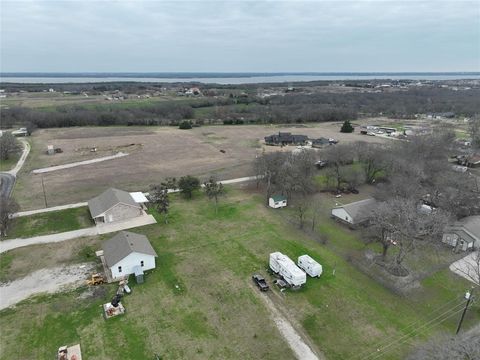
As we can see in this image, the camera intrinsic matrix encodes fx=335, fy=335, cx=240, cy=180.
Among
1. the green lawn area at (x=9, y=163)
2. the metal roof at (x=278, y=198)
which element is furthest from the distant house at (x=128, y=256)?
the green lawn area at (x=9, y=163)

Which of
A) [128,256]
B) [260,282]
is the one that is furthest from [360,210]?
[128,256]

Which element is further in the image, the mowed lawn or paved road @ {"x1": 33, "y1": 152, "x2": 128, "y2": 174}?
paved road @ {"x1": 33, "y1": 152, "x2": 128, "y2": 174}

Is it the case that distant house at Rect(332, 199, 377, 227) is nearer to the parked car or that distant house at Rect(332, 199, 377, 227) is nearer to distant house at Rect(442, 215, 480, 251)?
distant house at Rect(442, 215, 480, 251)

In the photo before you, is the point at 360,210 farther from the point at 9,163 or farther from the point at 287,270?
the point at 9,163

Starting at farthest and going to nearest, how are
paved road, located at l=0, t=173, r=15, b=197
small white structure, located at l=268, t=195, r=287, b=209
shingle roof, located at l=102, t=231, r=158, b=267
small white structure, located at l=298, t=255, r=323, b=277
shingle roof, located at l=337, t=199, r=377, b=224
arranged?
paved road, located at l=0, t=173, r=15, b=197 → small white structure, located at l=268, t=195, r=287, b=209 → shingle roof, located at l=337, t=199, r=377, b=224 → shingle roof, located at l=102, t=231, r=158, b=267 → small white structure, located at l=298, t=255, r=323, b=277

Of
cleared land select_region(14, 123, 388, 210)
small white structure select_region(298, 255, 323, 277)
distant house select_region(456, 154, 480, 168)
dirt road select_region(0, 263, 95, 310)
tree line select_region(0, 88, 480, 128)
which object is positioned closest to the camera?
dirt road select_region(0, 263, 95, 310)

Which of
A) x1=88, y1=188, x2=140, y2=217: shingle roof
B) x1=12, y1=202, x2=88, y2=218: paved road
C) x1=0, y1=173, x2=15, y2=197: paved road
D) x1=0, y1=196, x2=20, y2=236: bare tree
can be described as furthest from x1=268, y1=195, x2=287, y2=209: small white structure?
x1=0, y1=173, x2=15, y2=197: paved road

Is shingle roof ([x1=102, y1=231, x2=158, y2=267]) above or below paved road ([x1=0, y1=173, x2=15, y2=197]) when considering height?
above

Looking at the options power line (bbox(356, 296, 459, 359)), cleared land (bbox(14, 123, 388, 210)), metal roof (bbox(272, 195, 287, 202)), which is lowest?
cleared land (bbox(14, 123, 388, 210))
